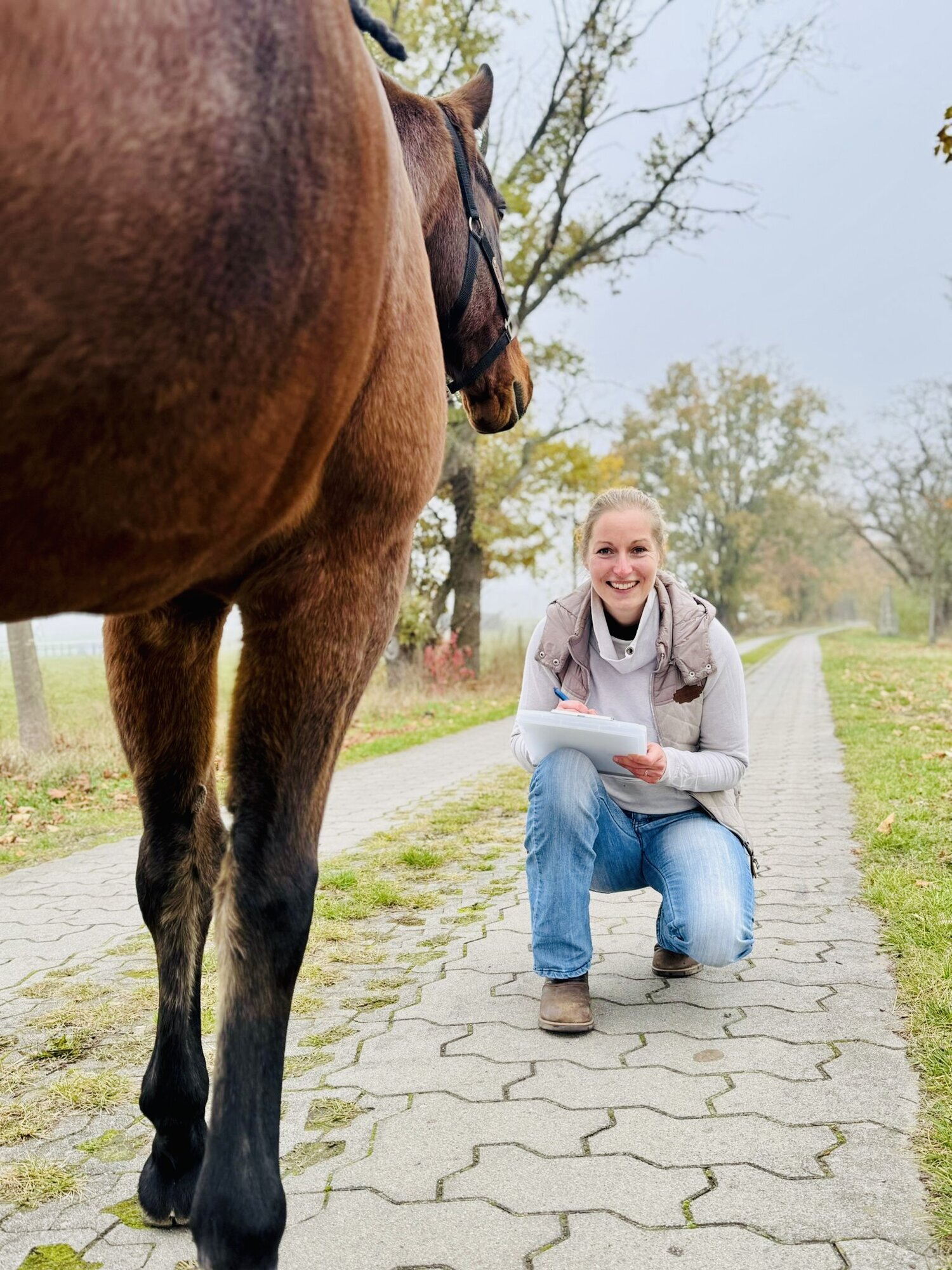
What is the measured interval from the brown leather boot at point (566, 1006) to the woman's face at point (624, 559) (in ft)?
4.08

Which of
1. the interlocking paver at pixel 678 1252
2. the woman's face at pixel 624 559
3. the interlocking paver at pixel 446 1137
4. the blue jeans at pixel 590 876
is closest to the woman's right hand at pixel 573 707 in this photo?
the blue jeans at pixel 590 876

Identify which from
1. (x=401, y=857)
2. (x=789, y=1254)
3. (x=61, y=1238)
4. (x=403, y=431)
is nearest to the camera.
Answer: (x=403, y=431)

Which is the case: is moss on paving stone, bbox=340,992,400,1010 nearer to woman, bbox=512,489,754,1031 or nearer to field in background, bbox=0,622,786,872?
woman, bbox=512,489,754,1031

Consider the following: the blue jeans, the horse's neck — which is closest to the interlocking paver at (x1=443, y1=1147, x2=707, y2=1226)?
the blue jeans

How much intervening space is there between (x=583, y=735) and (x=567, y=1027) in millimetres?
896

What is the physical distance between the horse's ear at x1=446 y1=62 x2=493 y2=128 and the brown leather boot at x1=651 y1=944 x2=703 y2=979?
109 inches

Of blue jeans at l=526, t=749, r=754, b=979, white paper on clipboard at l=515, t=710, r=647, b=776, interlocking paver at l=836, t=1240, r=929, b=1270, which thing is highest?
white paper on clipboard at l=515, t=710, r=647, b=776

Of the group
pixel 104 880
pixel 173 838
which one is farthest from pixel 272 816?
pixel 104 880

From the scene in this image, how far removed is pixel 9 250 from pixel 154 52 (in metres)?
0.28

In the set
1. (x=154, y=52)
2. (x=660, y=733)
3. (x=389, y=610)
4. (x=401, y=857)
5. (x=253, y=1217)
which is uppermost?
(x=154, y=52)

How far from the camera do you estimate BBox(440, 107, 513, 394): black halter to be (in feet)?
7.17

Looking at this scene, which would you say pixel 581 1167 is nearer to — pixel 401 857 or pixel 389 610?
pixel 389 610

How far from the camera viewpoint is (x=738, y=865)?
3.25 m

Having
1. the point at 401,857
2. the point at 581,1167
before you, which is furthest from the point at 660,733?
the point at 401,857
